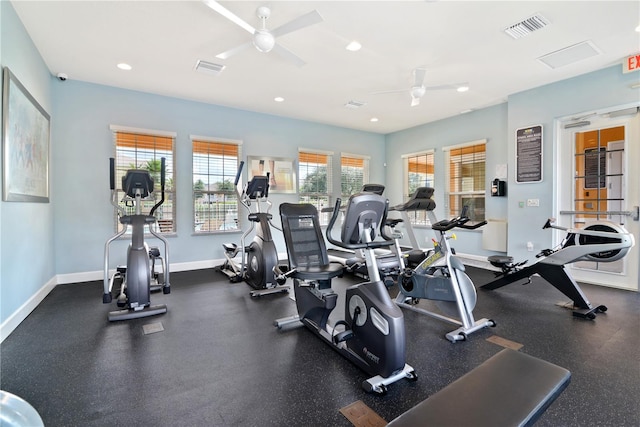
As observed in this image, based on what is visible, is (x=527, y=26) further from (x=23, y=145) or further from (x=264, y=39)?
(x=23, y=145)

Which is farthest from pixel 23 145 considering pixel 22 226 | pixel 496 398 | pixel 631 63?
pixel 631 63

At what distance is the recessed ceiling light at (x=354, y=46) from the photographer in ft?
11.5

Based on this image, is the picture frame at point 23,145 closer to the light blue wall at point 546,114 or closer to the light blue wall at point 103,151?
the light blue wall at point 103,151

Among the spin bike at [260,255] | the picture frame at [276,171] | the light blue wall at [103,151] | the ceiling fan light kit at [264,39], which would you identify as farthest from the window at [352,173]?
the ceiling fan light kit at [264,39]

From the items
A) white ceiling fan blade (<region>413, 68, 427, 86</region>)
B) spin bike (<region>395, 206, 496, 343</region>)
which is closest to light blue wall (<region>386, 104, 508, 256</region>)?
white ceiling fan blade (<region>413, 68, 427, 86</region>)

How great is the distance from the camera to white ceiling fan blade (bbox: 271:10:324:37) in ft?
8.75

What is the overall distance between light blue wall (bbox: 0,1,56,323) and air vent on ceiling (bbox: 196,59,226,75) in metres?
1.74

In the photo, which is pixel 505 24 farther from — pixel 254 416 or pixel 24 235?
pixel 24 235

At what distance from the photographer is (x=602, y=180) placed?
4414 mm

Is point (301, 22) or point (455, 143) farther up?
point (301, 22)

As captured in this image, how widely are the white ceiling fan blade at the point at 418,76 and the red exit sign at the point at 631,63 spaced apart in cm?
249

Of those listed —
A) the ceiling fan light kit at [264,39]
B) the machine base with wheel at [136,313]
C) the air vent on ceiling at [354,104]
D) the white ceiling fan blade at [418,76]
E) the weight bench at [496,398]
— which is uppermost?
the air vent on ceiling at [354,104]

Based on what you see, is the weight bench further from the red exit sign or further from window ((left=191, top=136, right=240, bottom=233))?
window ((left=191, top=136, right=240, bottom=233))

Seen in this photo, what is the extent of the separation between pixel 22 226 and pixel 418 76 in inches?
194
